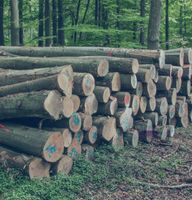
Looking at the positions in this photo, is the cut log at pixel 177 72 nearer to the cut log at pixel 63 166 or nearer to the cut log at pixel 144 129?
the cut log at pixel 144 129

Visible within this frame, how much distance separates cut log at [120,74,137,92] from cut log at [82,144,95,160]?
1783mm

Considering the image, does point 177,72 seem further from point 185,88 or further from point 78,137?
point 78,137

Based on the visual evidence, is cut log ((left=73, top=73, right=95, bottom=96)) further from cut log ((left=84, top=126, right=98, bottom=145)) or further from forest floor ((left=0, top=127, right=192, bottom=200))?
forest floor ((left=0, top=127, right=192, bottom=200))

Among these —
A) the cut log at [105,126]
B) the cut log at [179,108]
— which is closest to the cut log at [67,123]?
the cut log at [105,126]

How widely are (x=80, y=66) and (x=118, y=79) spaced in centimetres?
104

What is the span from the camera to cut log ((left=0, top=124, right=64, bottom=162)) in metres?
7.28

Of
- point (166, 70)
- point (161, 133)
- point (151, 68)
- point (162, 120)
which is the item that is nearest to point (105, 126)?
point (151, 68)

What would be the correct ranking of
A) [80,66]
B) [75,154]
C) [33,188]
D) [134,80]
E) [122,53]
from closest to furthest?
[33,188] < [75,154] < [80,66] < [134,80] < [122,53]

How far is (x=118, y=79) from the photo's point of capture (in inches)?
372

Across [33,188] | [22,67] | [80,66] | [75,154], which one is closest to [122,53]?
[80,66]

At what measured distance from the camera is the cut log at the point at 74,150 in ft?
26.7

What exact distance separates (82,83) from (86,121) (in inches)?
32.1

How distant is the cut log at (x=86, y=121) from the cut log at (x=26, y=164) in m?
1.24

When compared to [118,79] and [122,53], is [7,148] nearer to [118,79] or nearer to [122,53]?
[118,79]
